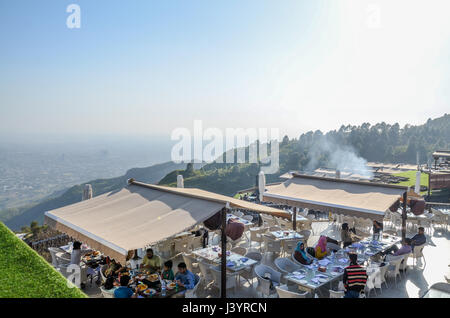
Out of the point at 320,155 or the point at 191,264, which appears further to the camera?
the point at 320,155

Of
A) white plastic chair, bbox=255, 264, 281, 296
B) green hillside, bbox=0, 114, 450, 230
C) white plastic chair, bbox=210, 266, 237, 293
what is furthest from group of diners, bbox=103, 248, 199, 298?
green hillside, bbox=0, 114, 450, 230

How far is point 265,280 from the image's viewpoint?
5.82 meters

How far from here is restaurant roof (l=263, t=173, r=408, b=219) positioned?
23.1ft

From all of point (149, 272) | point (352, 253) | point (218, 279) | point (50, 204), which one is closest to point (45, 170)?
point (50, 204)

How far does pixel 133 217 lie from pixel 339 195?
17.3 ft

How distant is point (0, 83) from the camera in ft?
273

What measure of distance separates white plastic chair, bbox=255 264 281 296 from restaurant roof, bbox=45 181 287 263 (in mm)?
1209

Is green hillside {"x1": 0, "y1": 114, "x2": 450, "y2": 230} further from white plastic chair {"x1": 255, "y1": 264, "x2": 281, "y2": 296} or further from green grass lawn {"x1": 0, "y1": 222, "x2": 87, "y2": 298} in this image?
green grass lawn {"x1": 0, "y1": 222, "x2": 87, "y2": 298}

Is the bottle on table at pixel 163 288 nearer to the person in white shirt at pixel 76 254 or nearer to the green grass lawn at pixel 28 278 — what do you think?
the green grass lawn at pixel 28 278

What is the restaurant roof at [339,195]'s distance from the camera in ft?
23.1


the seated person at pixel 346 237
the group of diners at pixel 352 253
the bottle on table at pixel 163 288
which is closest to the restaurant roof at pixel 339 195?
the group of diners at pixel 352 253

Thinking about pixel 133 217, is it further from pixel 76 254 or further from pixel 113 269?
pixel 76 254

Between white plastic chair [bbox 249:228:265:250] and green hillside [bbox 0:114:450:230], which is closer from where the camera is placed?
white plastic chair [bbox 249:228:265:250]

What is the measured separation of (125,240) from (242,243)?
627cm
